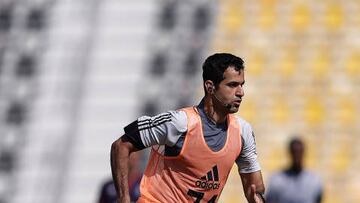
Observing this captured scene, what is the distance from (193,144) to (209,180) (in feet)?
0.71

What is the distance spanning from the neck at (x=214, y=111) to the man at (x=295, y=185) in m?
3.71

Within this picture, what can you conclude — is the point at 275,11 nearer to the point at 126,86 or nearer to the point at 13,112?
the point at 126,86

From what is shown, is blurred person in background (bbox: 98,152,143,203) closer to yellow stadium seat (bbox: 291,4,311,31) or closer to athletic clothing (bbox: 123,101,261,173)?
athletic clothing (bbox: 123,101,261,173)

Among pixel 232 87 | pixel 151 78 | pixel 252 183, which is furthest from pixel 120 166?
pixel 151 78

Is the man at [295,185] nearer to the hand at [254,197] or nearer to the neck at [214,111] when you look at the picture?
the hand at [254,197]

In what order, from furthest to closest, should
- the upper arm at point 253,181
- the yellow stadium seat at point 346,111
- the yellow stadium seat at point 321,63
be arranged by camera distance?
the yellow stadium seat at point 321,63 → the yellow stadium seat at point 346,111 → the upper arm at point 253,181

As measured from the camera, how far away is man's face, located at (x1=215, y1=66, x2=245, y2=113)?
217 inches

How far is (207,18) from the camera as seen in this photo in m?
13.2

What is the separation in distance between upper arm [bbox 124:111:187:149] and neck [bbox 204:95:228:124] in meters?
0.19

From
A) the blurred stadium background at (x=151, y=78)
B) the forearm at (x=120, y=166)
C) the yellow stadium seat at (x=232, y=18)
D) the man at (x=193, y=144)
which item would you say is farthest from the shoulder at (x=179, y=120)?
the yellow stadium seat at (x=232, y=18)

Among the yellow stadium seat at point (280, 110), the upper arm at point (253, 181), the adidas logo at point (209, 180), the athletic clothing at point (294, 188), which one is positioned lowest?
the athletic clothing at point (294, 188)

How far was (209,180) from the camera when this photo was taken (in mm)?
5590

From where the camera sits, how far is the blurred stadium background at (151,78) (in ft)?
40.0

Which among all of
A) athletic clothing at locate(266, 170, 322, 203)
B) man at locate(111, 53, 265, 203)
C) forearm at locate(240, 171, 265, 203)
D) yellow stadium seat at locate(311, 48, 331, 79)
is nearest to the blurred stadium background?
→ yellow stadium seat at locate(311, 48, 331, 79)
